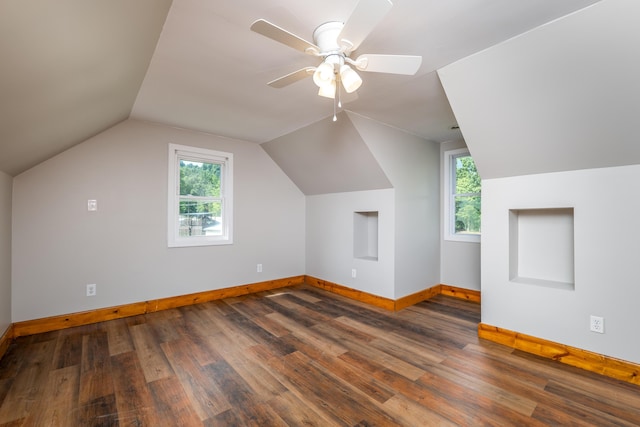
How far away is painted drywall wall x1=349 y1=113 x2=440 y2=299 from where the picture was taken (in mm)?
3507

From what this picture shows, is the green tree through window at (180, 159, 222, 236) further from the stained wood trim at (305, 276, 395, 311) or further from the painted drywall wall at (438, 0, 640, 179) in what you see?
the painted drywall wall at (438, 0, 640, 179)

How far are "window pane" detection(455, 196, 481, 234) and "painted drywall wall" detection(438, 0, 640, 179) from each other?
1562mm

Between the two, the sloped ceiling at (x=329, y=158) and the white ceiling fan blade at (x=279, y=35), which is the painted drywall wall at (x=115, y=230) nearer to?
the sloped ceiling at (x=329, y=158)

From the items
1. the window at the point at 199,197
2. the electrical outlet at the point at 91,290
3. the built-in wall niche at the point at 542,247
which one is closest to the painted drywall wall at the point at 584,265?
the built-in wall niche at the point at 542,247

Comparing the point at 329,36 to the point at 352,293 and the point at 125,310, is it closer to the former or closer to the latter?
the point at 352,293

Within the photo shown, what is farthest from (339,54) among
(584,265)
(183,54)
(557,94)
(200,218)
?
(200,218)

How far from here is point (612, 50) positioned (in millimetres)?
1615

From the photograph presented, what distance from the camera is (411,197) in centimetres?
390

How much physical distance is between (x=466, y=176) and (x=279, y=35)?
367 cm

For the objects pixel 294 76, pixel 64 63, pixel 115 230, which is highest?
pixel 294 76

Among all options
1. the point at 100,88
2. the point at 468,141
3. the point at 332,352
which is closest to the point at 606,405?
the point at 332,352

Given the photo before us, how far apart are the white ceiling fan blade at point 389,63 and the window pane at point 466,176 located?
293 centimetres

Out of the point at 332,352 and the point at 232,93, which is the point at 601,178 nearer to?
the point at 332,352

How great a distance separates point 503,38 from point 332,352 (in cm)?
266
